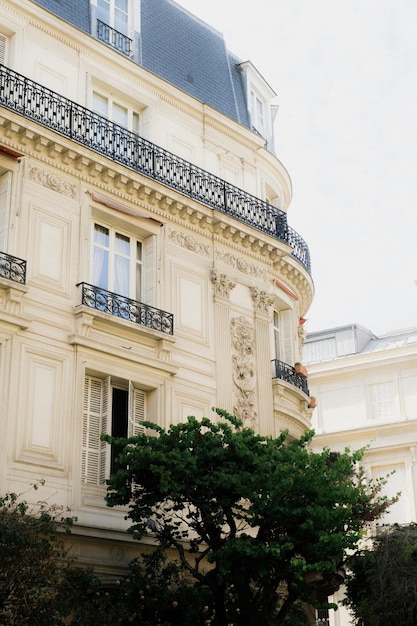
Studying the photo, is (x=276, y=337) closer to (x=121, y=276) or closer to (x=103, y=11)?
(x=121, y=276)

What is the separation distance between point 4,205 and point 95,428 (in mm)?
4618

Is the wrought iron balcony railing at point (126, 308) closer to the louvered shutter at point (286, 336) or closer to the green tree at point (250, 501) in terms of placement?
the green tree at point (250, 501)

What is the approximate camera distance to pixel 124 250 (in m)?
20.7

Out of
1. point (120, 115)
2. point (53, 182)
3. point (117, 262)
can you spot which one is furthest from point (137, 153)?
point (53, 182)

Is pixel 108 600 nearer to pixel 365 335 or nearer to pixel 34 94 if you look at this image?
pixel 34 94

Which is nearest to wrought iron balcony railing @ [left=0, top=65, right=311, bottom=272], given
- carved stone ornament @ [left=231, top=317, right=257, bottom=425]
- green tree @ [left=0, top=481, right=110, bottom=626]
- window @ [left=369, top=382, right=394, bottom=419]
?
carved stone ornament @ [left=231, top=317, right=257, bottom=425]

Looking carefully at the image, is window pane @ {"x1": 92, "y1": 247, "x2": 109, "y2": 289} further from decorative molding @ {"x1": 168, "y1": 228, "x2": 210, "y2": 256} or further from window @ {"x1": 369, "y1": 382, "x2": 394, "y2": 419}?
window @ {"x1": 369, "y1": 382, "x2": 394, "y2": 419}

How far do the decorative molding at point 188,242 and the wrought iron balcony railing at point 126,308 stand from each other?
6.76 feet

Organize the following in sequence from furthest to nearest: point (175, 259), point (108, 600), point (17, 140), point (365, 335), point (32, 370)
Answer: point (365, 335) → point (175, 259) → point (17, 140) → point (32, 370) → point (108, 600)

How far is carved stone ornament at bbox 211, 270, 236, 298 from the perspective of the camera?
21.9m

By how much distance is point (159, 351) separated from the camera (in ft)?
65.1

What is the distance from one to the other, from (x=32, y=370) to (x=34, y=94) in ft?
19.3

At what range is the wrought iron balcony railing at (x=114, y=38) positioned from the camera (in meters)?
22.2

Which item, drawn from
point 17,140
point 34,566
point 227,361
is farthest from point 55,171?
point 34,566
